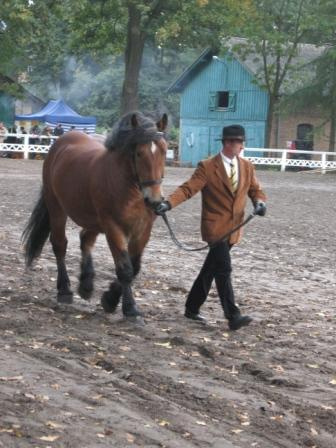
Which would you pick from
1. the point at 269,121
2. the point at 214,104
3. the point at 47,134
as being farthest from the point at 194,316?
the point at 214,104

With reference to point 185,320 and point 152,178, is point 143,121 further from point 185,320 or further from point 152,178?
point 185,320

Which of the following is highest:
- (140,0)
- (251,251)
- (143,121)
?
(140,0)

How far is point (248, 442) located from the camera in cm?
532

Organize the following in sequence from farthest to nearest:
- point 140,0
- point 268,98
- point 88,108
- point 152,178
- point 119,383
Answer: point 88,108
point 268,98
point 140,0
point 152,178
point 119,383

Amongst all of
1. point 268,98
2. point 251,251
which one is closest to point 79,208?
point 251,251

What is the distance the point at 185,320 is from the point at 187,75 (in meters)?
51.1

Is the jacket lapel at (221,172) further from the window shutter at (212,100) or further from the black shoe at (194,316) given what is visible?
the window shutter at (212,100)

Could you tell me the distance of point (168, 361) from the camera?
7145mm

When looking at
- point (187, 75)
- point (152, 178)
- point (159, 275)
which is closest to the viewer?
point (152, 178)

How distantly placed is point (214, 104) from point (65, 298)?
49165 millimetres

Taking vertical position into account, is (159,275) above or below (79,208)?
below

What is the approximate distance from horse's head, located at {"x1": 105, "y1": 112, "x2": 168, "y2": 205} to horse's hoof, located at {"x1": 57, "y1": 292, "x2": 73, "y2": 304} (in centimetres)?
154

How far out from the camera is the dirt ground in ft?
17.5

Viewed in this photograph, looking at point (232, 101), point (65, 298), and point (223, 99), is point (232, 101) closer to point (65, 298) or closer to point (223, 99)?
point (223, 99)
